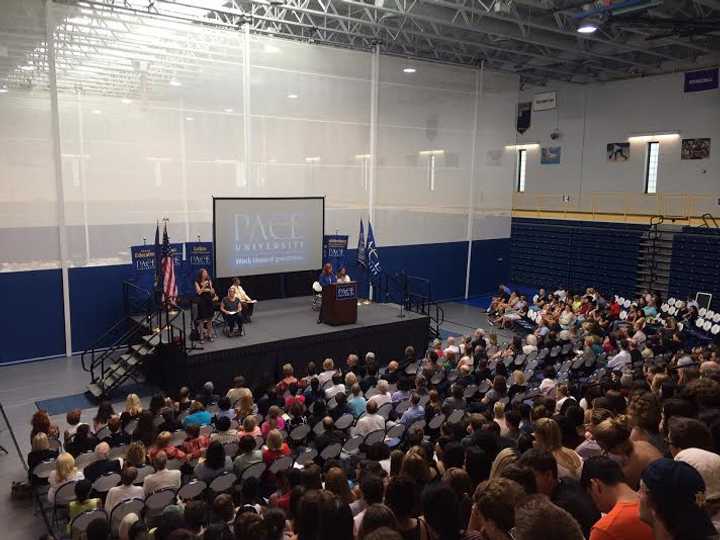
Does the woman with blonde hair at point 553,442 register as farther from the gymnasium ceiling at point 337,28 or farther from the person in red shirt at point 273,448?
the gymnasium ceiling at point 337,28

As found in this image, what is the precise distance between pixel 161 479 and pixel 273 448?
1309mm

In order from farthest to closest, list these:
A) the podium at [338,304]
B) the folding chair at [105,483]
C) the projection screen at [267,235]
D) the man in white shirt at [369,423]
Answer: the projection screen at [267,235], the podium at [338,304], the man in white shirt at [369,423], the folding chair at [105,483]

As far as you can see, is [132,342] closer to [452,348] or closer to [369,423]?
[452,348]

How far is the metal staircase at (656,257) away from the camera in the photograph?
21.0m

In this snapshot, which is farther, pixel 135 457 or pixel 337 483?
pixel 135 457

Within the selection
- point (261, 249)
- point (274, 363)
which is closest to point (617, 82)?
point (261, 249)

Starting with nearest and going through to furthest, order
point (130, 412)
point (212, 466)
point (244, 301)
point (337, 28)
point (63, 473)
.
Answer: point (212, 466), point (63, 473), point (130, 412), point (244, 301), point (337, 28)

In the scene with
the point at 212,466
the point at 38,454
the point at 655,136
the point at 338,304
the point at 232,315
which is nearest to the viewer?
the point at 212,466

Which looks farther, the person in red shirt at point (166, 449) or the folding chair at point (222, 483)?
the person in red shirt at point (166, 449)

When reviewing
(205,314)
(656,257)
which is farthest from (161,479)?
(656,257)

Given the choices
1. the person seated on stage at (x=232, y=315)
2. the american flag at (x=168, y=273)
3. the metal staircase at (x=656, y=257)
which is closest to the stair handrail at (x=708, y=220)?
the metal staircase at (x=656, y=257)

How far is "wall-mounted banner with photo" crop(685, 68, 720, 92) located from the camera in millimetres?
20234

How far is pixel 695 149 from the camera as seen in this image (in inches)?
827

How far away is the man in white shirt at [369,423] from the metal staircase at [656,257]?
16962 mm
